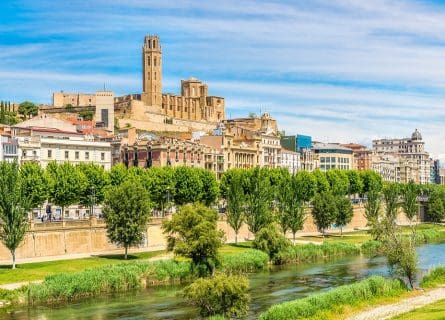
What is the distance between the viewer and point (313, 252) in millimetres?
94812

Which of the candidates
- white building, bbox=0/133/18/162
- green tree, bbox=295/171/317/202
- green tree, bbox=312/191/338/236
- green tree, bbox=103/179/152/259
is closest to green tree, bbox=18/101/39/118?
white building, bbox=0/133/18/162

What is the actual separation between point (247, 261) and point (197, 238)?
17877 mm

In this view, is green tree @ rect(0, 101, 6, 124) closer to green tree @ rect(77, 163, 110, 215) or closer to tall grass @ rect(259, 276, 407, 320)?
green tree @ rect(77, 163, 110, 215)

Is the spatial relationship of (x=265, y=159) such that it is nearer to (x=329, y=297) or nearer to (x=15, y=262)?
(x=15, y=262)

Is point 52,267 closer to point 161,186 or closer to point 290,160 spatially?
point 161,186

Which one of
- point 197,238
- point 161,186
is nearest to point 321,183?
point 161,186

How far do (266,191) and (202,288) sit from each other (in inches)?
2269

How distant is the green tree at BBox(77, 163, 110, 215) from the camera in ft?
317

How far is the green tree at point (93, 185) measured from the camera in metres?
96.6

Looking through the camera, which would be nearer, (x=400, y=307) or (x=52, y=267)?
(x=400, y=307)

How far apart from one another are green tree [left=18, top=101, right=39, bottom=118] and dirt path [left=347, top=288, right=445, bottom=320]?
14857cm

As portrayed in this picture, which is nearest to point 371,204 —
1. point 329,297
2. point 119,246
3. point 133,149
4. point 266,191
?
point 266,191

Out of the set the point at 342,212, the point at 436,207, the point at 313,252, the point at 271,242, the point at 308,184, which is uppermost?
the point at 308,184

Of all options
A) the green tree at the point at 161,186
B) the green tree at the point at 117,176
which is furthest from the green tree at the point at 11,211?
the green tree at the point at 161,186
